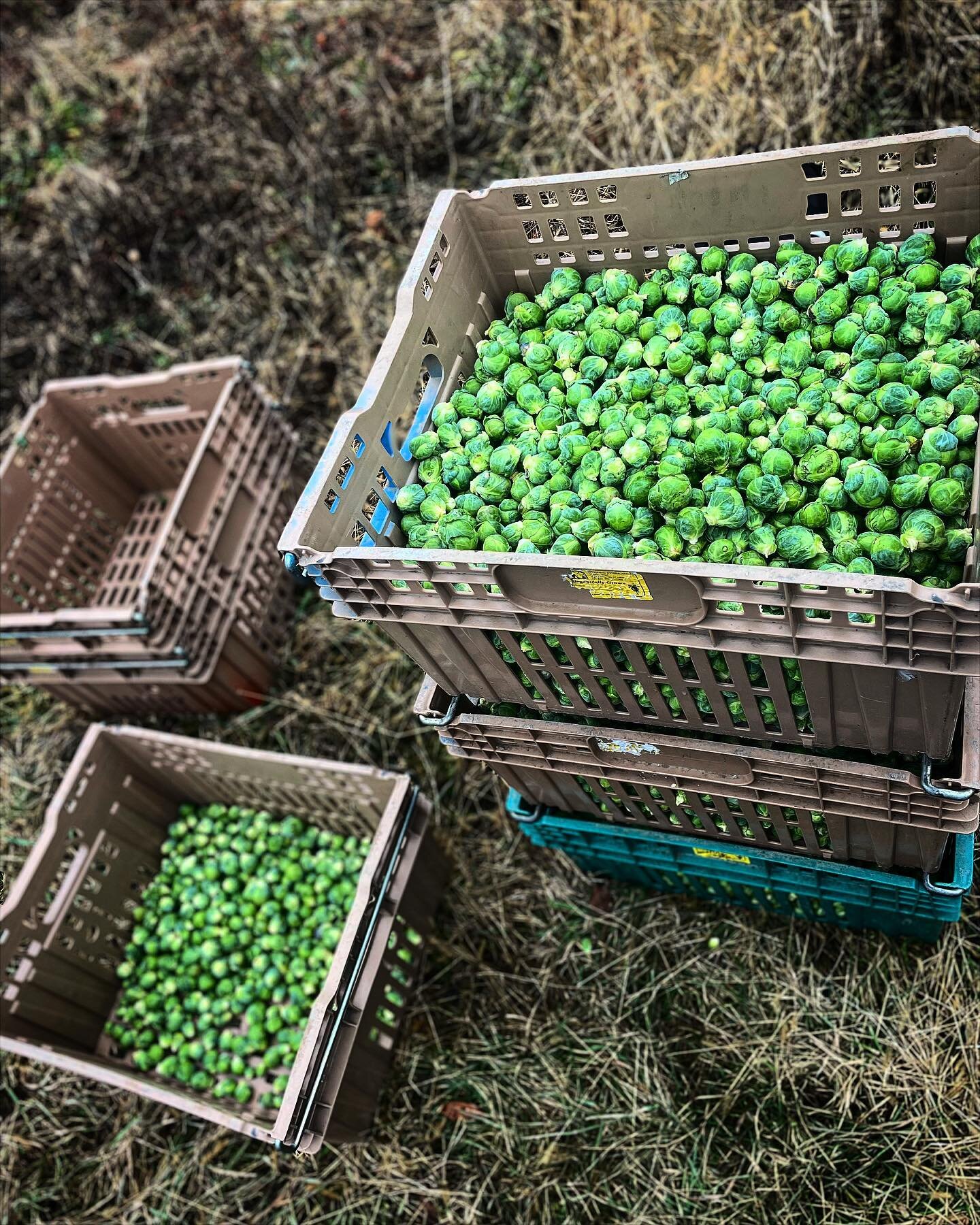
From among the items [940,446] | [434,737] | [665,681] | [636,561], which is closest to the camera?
[636,561]

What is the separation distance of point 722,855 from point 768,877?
21 centimetres

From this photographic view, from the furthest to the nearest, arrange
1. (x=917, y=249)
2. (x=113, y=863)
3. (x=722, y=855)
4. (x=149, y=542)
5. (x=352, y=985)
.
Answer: (x=149, y=542) < (x=113, y=863) < (x=352, y=985) < (x=722, y=855) < (x=917, y=249)

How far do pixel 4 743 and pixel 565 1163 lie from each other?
13.8ft

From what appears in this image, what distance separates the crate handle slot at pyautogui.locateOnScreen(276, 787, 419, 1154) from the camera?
373cm

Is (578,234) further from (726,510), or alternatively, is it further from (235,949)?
(235,949)

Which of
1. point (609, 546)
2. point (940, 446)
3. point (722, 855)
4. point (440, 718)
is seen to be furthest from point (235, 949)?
point (940, 446)

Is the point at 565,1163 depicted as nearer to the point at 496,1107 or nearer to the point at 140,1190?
the point at 496,1107

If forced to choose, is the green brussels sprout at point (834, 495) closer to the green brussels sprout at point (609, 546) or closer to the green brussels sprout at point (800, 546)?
the green brussels sprout at point (800, 546)

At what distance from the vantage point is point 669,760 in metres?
3.32

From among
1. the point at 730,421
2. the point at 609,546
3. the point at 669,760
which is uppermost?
the point at 730,421

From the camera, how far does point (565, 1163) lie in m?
4.19

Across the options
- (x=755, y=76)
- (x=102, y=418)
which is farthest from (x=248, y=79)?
(x=755, y=76)

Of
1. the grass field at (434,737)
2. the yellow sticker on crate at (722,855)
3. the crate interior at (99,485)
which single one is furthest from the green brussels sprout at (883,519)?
the crate interior at (99,485)

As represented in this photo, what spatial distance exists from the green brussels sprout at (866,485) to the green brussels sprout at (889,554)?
0.13m
